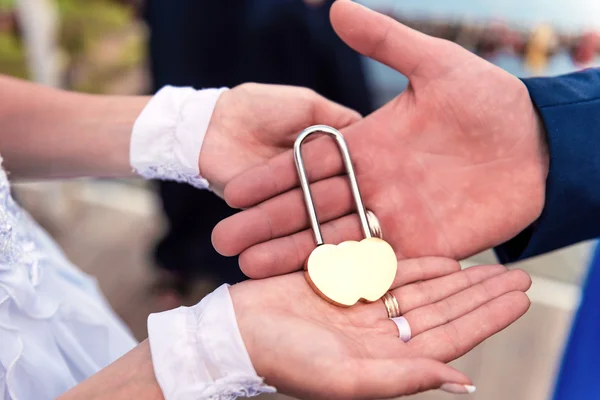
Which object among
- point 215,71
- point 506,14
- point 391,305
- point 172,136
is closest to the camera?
point 391,305

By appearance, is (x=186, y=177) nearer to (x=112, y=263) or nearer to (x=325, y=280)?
(x=325, y=280)

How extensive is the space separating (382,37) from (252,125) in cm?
17

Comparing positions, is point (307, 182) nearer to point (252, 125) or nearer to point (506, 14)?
point (252, 125)

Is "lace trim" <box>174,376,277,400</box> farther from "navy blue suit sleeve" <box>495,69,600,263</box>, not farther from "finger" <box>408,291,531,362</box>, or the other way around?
"navy blue suit sleeve" <box>495,69,600,263</box>

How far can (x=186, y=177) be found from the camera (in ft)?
1.98

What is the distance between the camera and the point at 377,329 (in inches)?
18.2

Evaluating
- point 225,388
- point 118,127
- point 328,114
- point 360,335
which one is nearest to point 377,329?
point 360,335

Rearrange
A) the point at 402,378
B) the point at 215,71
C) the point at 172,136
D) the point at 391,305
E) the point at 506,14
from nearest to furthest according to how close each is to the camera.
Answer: the point at 402,378, the point at 391,305, the point at 172,136, the point at 506,14, the point at 215,71

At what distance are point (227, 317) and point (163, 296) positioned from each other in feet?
2.07

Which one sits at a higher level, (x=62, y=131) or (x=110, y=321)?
(x=62, y=131)

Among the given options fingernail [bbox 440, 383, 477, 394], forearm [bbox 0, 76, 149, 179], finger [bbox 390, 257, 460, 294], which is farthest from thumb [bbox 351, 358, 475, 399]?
forearm [bbox 0, 76, 149, 179]

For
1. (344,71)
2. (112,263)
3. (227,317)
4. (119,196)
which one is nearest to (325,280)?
(227,317)

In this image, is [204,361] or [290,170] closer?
[204,361]

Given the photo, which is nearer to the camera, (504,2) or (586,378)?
(586,378)
